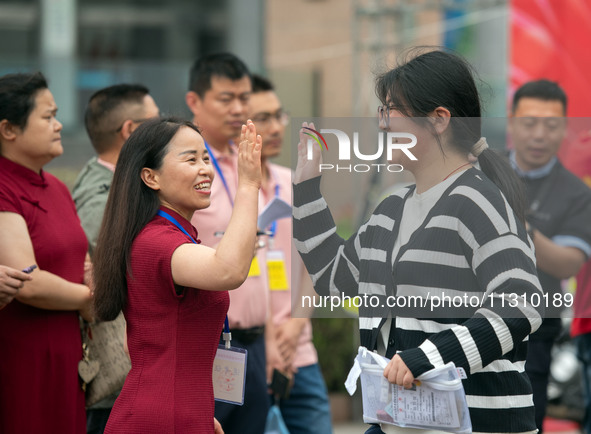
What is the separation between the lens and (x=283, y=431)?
171 inches

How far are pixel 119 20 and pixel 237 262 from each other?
14.9m

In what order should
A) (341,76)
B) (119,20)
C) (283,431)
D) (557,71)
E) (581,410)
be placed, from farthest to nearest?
(119,20)
(341,76)
(581,410)
(557,71)
(283,431)

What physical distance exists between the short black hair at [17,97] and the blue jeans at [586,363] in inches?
113

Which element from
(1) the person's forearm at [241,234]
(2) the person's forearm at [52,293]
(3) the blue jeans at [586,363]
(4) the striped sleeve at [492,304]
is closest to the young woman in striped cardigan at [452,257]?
(4) the striped sleeve at [492,304]

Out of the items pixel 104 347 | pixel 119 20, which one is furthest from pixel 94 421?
pixel 119 20

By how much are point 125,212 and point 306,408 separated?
2112 mm

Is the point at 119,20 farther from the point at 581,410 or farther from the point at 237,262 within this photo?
the point at 237,262

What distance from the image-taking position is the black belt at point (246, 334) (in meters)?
3.88

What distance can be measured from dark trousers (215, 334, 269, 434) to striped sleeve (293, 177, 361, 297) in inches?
38.6

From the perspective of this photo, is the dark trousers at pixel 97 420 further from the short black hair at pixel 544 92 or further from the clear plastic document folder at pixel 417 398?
the short black hair at pixel 544 92

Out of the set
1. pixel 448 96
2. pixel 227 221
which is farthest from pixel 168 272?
pixel 227 221

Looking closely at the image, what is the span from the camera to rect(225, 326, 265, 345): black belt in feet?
12.7

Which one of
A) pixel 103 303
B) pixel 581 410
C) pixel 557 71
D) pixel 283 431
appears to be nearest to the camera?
pixel 103 303

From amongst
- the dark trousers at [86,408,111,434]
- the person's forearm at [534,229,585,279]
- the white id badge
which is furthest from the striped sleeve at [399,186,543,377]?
the dark trousers at [86,408,111,434]
